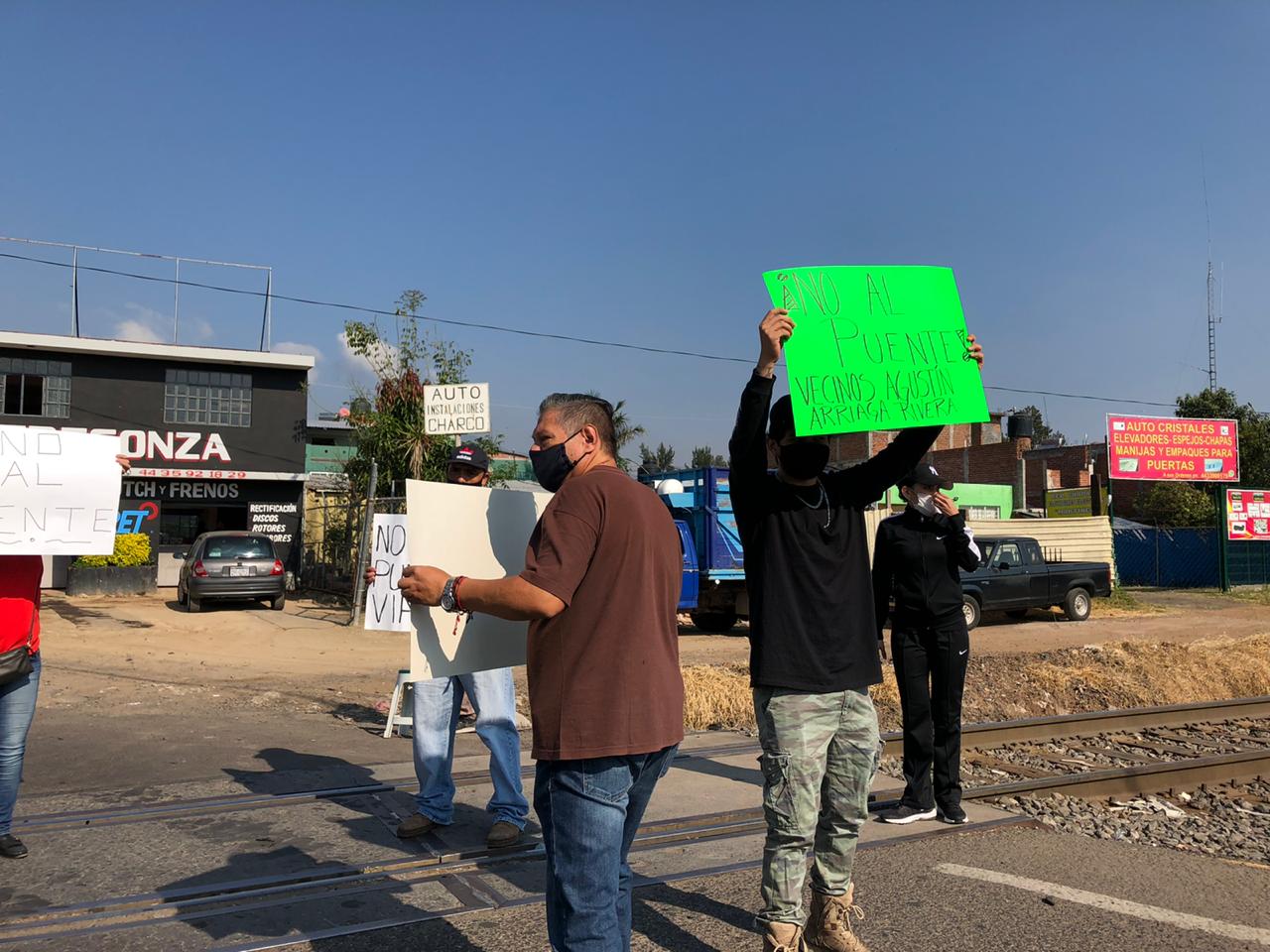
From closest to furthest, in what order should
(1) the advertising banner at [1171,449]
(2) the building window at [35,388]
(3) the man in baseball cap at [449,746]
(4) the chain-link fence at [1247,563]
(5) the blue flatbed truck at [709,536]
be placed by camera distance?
(3) the man in baseball cap at [449,746] → (5) the blue flatbed truck at [709,536] → (2) the building window at [35,388] → (4) the chain-link fence at [1247,563] → (1) the advertising banner at [1171,449]

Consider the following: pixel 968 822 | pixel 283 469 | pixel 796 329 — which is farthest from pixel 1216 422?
pixel 796 329

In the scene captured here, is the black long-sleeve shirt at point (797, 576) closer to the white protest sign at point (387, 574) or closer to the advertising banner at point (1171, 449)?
the white protest sign at point (387, 574)

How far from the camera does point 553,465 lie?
10.4 feet

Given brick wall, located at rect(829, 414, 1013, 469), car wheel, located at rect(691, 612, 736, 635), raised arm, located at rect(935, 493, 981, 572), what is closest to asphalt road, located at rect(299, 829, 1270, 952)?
raised arm, located at rect(935, 493, 981, 572)

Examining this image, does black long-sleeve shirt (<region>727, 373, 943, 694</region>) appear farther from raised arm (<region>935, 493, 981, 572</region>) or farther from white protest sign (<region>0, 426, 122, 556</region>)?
white protest sign (<region>0, 426, 122, 556</region>)

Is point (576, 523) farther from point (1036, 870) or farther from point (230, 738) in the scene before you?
point (230, 738)

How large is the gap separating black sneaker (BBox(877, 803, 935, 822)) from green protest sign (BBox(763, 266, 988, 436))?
2555 millimetres

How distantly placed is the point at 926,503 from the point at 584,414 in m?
2.95

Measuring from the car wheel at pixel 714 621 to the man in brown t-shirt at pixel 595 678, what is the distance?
15.4 metres

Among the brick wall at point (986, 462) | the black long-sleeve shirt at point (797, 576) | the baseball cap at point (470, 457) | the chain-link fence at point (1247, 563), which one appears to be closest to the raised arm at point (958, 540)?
the black long-sleeve shirt at point (797, 576)

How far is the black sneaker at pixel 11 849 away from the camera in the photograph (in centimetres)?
455

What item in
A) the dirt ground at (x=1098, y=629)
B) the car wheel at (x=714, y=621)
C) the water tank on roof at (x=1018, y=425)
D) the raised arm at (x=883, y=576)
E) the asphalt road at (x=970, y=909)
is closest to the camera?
the asphalt road at (x=970, y=909)

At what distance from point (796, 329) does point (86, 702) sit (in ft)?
27.3

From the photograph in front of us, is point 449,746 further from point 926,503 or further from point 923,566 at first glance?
point 926,503
